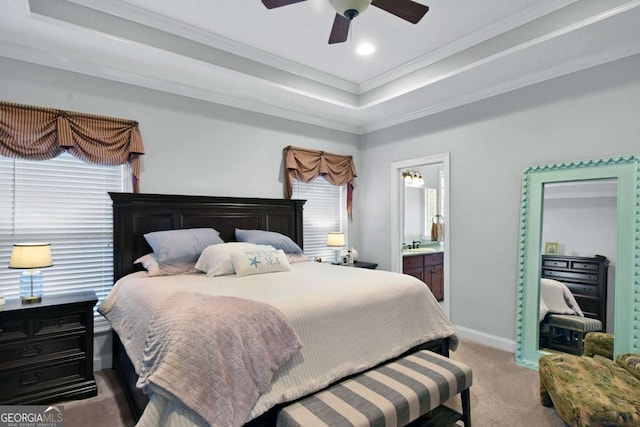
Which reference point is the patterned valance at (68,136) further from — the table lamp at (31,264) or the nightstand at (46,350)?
the nightstand at (46,350)

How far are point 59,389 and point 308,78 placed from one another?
3.57 m

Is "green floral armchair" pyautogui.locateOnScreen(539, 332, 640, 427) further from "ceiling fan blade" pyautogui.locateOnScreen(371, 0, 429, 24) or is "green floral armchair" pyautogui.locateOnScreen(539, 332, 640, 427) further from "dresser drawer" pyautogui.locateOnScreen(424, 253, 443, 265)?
"dresser drawer" pyautogui.locateOnScreen(424, 253, 443, 265)

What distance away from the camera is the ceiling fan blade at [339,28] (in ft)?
6.98

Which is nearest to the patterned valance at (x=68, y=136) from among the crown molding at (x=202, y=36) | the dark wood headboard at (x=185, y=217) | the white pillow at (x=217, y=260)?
the dark wood headboard at (x=185, y=217)

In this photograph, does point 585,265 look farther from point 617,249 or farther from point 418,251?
point 418,251

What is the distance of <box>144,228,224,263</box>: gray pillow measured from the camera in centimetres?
296

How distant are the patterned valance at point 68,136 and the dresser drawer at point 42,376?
5.04ft

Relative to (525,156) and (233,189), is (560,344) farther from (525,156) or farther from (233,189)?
(233,189)

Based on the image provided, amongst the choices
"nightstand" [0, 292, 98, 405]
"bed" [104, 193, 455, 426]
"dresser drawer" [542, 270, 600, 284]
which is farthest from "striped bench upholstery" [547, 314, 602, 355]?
"nightstand" [0, 292, 98, 405]

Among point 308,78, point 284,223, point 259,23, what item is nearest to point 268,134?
point 308,78

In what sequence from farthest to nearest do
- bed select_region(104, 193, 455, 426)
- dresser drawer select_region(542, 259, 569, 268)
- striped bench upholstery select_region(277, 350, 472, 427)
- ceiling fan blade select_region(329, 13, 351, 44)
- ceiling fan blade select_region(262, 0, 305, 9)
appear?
dresser drawer select_region(542, 259, 569, 268) < ceiling fan blade select_region(329, 13, 351, 44) < ceiling fan blade select_region(262, 0, 305, 9) < bed select_region(104, 193, 455, 426) < striped bench upholstery select_region(277, 350, 472, 427)

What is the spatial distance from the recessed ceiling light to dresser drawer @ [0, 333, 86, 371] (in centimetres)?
343

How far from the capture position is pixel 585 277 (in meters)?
2.95

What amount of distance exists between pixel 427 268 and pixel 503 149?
2334mm
